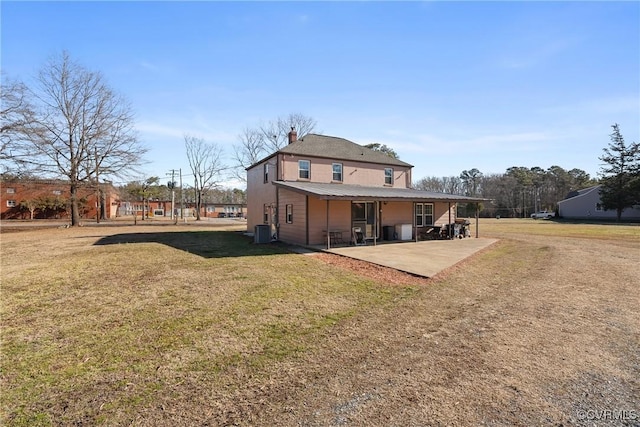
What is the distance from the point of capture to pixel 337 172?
61.1 ft

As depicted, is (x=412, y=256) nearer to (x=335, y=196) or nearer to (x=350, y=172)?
(x=335, y=196)

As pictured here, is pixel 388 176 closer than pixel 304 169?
No

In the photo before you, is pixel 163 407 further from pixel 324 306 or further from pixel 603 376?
pixel 603 376

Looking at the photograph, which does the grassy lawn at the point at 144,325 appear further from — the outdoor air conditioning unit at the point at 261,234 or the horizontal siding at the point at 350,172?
the horizontal siding at the point at 350,172

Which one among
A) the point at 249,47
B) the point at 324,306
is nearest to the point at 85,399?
the point at 324,306

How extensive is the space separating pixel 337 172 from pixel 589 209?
4595 cm

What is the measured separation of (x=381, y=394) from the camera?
10.3 feet

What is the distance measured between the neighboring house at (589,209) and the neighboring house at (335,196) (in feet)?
119

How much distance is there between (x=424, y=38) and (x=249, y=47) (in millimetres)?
6258

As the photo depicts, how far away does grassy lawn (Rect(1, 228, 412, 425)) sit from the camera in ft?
10.5

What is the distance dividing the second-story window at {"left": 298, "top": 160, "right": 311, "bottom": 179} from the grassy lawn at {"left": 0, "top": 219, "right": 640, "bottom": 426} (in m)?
9.98

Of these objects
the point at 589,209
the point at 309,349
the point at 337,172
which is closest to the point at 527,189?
the point at 589,209

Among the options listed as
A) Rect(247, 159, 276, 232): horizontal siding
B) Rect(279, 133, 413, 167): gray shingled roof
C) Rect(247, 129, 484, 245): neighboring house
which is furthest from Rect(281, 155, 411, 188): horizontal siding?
Rect(247, 159, 276, 232): horizontal siding

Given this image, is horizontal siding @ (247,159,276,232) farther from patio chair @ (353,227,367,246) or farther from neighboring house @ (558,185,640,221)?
neighboring house @ (558,185,640,221)
